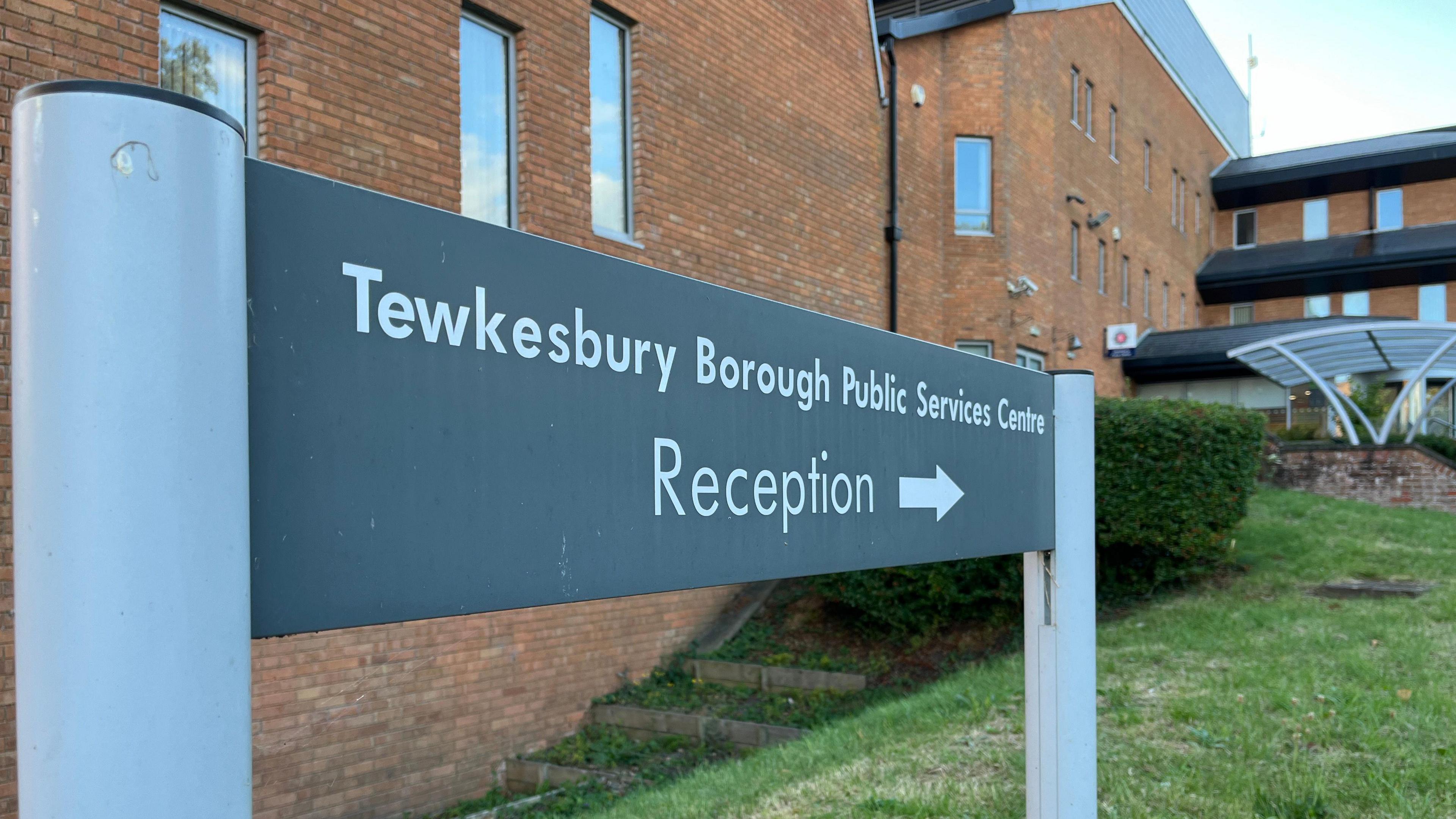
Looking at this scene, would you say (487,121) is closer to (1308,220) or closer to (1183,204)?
(1183,204)

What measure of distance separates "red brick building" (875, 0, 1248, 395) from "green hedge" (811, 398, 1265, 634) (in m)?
4.60

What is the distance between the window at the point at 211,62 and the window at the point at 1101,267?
65.2 feet

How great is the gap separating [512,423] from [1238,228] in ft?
129

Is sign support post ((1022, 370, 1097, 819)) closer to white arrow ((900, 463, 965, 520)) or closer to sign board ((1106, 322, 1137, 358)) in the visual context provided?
white arrow ((900, 463, 965, 520))

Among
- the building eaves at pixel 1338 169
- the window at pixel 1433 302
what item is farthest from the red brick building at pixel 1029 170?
the window at pixel 1433 302

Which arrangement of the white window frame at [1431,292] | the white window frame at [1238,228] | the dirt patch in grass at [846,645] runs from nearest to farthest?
the dirt patch in grass at [846,645] < the white window frame at [1431,292] < the white window frame at [1238,228]

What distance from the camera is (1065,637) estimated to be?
2676 millimetres

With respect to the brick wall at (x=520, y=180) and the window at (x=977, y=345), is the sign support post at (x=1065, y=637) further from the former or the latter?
the window at (x=977, y=345)

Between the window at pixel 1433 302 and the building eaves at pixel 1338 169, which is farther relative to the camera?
the window at pixel 1433 302

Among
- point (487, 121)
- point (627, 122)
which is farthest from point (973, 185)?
point (487, 121)

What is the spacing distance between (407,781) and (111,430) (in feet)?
23.9

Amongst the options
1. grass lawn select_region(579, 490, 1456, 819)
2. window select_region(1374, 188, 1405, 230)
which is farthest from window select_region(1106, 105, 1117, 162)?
grass lawn select_region(579, 490, 1456, 819)

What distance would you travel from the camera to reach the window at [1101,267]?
23.5 meters

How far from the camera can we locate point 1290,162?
114 feet
